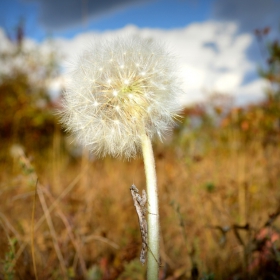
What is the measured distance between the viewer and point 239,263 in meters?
2.24

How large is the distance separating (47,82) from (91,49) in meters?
8.55

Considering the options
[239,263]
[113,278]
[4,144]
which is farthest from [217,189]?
[4,144]

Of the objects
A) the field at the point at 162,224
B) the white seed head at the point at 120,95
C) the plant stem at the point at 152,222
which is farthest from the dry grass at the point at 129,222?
the plant stem at the point at 152,222

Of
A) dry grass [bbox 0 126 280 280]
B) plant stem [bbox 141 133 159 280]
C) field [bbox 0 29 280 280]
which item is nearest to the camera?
plant stem [bbox 141 133 159 280]

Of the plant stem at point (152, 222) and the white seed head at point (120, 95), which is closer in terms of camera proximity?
the plant stem at point (152, 222)

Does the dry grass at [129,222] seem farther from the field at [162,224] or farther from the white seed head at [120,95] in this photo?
the white seed head at [120,95]

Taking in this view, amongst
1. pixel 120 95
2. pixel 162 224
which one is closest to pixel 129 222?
pixel 162 224

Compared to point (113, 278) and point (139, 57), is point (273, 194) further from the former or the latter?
point (139, 57)

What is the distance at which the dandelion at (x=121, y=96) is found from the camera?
943 millimetres

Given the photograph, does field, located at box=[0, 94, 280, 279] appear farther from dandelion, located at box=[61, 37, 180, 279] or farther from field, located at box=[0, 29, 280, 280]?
dandelion, located at box=[61, 37, 180, 279]

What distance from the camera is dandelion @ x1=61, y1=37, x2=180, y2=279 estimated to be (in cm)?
94

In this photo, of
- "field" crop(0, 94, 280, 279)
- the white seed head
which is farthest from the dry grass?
the white seed head

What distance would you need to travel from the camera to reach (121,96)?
3.10 ft

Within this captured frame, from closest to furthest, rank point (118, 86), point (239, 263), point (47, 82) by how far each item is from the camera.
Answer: point (118, 86) → point (239, 263) → point (47, 82)
